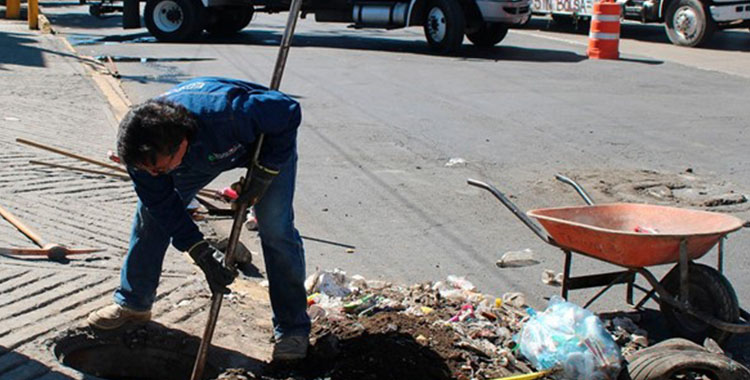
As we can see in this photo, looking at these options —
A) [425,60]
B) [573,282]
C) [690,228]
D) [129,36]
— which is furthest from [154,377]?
[129,36]

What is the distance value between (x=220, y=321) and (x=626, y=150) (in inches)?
229

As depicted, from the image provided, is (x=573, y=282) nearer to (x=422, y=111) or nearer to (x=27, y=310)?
(x=27, y=310)

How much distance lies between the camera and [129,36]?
20.8 m

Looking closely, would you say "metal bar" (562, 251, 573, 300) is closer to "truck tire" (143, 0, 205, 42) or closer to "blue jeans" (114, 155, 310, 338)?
"blue jeans" (114, 155, 310, 338)

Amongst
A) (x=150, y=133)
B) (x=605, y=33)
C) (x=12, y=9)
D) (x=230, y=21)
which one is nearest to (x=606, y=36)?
(x=605, y=33)

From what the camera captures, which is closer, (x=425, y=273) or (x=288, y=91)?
(x=425, y=273)

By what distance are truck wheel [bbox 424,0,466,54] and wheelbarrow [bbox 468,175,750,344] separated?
1202 cm

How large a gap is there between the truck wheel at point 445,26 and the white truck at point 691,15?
184 inches

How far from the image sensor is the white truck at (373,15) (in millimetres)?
17453

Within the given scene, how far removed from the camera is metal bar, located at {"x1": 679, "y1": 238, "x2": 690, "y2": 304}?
15.4 ft

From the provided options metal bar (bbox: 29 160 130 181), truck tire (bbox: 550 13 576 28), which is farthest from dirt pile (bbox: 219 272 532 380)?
truck tire (bbox: 550 13 576 28)

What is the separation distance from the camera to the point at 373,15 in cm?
1847

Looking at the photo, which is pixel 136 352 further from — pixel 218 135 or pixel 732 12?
pixel 732 12

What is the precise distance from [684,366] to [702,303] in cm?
85
